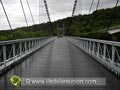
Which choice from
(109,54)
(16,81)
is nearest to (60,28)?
(109,54)

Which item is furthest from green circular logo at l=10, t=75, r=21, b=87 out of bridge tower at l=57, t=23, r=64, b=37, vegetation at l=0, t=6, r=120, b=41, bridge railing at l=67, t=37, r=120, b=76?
bridge tower at l=57, t=23, r=64, b=37

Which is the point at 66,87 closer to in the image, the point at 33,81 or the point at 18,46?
the point at 33,81

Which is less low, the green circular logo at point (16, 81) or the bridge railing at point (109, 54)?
the bridge railing at point (109, 54)

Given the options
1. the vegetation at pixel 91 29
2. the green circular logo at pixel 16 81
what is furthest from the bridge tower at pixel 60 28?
the green circular logo at pixel 16 81

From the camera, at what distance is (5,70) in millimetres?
7918

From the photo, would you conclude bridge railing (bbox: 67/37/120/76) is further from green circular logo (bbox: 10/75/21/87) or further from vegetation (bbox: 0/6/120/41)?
vegetation (bbox: 0/6/120/41)

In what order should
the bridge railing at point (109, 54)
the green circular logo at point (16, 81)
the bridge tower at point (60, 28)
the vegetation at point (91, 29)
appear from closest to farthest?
the green circular logo at point (16, 81) < the bridge railing at point (109, 54) < the vegetation at point (91, 29) < the bridge tower at point (60, 28)

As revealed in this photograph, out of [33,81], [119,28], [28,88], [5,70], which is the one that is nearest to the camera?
[28,88]

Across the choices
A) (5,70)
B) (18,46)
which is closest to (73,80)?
(5,70)

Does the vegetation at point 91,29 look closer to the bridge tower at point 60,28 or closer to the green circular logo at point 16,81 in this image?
the green circular logo at point 16,81

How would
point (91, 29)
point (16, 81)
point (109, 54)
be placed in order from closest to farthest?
1. point (16, 81)
2. point (109, 54)
3. point (91, 29)

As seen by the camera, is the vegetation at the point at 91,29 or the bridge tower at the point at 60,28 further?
the bridge tower at the point at 60,28

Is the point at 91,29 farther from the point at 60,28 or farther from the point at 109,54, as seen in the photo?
the point at 60,28

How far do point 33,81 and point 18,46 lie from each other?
5679 mm
